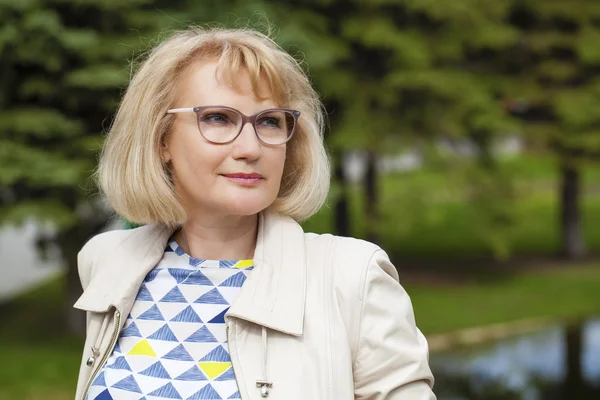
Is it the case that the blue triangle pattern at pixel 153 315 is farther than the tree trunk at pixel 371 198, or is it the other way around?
the tree trunk at pixel 371 198

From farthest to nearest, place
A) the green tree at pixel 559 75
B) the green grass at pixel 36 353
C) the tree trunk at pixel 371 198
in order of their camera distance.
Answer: the green tree at pixel 559 75, the tree trunk at pixel 371 198, the green grass at pixel 36 353

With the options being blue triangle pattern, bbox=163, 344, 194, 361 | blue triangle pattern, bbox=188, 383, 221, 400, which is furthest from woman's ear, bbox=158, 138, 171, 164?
blue triangle pattern, bbox=188, 383, 221, 400

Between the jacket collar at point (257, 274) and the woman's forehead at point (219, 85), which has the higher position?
the woman's forehead at point (219, 85)

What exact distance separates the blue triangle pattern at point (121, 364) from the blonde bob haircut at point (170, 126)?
357mm

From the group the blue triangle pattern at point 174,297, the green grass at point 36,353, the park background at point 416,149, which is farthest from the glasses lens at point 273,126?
the green grass at point 36,353

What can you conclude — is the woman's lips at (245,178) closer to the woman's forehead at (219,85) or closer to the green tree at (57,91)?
the woman's forehead at (219,85)

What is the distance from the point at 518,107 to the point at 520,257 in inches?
131

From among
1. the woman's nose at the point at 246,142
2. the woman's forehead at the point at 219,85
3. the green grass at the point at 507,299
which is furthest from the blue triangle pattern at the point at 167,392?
the green grass at the point at 507,299

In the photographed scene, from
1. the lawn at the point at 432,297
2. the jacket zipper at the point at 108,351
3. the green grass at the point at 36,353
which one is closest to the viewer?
the jacket zipper at the point at 108,351

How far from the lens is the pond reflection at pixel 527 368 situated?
896 cm

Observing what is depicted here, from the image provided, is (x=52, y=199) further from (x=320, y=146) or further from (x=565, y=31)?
(x=565, y=31)

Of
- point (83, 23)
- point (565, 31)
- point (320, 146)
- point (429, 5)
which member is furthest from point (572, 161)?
point (320, 146)

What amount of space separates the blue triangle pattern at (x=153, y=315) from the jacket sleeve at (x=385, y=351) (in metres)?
0.48

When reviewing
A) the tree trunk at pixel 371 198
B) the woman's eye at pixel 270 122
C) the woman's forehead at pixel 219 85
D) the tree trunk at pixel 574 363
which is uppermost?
the woman's forehead at pixel 219 85
